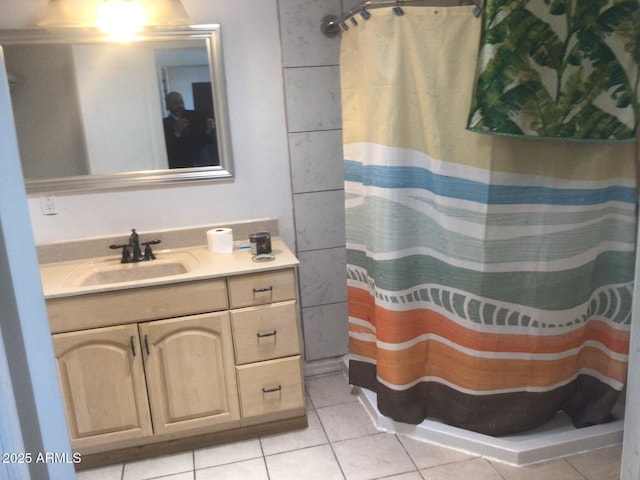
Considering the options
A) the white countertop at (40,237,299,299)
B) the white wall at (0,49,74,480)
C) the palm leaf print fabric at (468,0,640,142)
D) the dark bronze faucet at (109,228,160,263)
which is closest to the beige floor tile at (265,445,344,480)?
the white countertop at (40,237,299,299)

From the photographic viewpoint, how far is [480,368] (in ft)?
6.57

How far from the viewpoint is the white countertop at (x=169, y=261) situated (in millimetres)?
1892

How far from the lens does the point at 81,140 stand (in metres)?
2.18

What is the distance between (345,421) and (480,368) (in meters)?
0.67

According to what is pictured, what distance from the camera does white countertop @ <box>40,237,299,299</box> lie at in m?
1.89

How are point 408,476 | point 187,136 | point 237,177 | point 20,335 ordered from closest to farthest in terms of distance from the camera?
point 20,335, point 408,476, point 187,136, point 237,177

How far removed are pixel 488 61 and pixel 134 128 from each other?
57.3 inches

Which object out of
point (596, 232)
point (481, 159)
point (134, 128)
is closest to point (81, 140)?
point (134, 128)

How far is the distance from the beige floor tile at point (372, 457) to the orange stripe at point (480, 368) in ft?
0.86

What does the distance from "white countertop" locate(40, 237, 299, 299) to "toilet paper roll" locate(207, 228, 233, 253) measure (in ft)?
0.08

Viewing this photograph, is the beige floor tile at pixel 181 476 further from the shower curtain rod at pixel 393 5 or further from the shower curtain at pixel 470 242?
the shower curtain rod at pixel 393 5

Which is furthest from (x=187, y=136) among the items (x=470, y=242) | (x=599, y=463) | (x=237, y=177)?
(x=599, y=463)

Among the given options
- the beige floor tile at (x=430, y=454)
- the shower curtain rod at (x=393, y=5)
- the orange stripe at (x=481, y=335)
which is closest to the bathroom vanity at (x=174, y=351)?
the orange stripe at (x=481, y=335)

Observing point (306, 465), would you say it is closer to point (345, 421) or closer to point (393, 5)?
point (345, 421)
